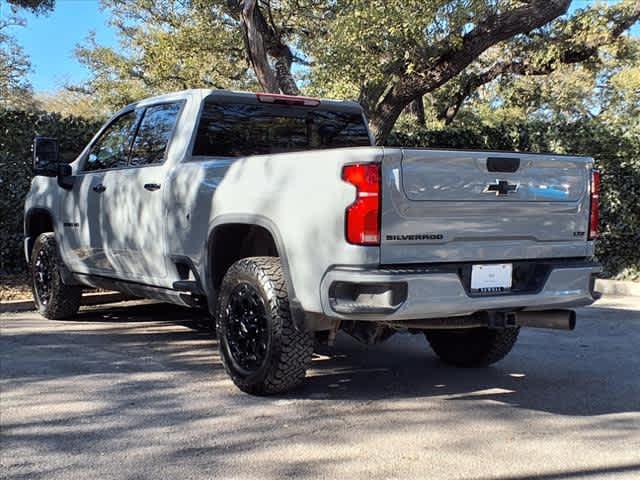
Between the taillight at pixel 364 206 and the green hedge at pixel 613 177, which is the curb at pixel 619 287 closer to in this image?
the green hedge at pixel 613 177

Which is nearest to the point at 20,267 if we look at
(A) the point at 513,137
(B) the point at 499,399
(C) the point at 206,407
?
(C) the point at 206,407

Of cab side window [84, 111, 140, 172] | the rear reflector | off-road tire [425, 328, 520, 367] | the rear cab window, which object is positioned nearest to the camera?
off-road tire [425, 328, 520, 367]

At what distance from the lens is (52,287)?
701 cm

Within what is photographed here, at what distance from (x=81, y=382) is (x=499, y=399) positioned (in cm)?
279

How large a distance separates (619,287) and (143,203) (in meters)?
7.05

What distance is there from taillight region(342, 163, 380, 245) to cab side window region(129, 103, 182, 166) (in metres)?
2.22

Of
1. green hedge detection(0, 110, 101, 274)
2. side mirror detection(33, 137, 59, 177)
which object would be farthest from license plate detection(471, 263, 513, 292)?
green hedge detection(0, 110, 101, 274)

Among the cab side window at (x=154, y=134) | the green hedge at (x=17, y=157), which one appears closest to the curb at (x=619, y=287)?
the cab side window at (x=154, y=134)

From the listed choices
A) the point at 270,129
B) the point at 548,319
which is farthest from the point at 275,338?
→ the point at 270,129

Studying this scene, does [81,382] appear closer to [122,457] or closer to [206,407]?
[206,407]

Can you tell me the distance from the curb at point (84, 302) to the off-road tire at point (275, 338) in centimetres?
377

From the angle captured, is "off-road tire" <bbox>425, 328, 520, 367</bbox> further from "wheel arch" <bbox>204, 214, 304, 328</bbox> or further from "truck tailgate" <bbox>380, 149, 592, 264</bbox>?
"wheel arch" <bbox>204, 214, 304, 328</bbox>

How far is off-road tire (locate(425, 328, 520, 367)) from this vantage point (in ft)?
17.4

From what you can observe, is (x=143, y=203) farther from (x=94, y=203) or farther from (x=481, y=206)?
(x=481, y=206)
